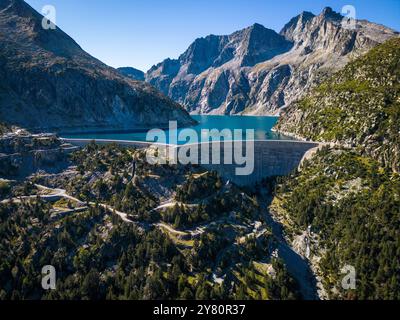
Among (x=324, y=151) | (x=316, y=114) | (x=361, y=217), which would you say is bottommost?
(x=361, y=217)

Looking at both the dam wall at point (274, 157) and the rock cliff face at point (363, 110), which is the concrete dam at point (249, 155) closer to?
the dam wall at point (274, 157)

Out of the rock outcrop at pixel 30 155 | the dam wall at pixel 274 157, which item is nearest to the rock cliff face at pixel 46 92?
the rock outcrop at pixel 30 155

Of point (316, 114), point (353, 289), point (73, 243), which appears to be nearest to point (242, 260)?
point (353, 289)

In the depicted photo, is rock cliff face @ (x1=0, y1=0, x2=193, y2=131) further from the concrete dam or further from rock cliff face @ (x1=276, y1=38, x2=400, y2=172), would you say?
rock cliff face @ (x1=276, y1=38, x2=400, y2=172)

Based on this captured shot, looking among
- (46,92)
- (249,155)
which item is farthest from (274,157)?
(46,92)

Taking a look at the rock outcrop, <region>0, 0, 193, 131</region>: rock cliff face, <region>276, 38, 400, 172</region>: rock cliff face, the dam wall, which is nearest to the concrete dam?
the dam wall

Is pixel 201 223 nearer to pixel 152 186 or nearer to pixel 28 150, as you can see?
pixel 152 186
